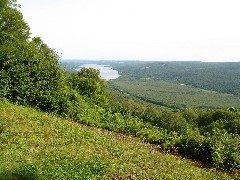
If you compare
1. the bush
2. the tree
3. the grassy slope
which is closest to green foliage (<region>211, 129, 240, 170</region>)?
the bush

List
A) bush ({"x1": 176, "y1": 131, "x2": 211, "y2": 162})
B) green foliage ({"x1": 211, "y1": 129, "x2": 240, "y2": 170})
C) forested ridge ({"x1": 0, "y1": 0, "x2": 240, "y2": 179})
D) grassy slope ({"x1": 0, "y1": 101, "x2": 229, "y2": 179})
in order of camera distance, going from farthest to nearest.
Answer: bush ({"x1": 176, "y1": 131, "x2": 211, "y2": 162}) → green foliage ({"x1": 211, "y1": 129, "x2": 240, "y2": 170}) → forested ridge ({"x1": 0, "y1": 0, "x2": 240, "y2": 179}) → grassy slope ({"x1": 0, "y1": 101, "x2": 229, "y2": 179})

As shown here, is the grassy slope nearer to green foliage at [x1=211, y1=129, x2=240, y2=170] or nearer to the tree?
green foliage at [x1=211, y1=129, x2=240, y2=170]

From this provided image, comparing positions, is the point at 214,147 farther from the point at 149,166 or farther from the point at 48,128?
the point at 48,128

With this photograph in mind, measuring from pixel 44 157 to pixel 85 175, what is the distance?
221cm

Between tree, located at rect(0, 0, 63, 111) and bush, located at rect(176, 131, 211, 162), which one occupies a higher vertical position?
tree, located at rect(0, 0, 63, 111)

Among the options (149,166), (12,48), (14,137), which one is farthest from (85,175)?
(12,48)

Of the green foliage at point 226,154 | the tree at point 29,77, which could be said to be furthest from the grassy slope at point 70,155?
the tree at point 29,77

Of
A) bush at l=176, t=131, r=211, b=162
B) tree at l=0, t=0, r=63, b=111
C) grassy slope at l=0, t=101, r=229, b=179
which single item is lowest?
bush at l=176, t=131, r=211, b=162

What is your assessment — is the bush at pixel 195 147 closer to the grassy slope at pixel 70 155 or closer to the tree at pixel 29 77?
the grassy slope at pixel 70 155

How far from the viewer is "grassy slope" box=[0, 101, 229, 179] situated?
11703mm

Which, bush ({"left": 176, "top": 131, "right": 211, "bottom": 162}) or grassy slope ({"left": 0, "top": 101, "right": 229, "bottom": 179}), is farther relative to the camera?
bush ({"left": 176, "top": 131, "right": 211, "bottom": 162})

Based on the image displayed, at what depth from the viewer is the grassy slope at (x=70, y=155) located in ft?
38.4

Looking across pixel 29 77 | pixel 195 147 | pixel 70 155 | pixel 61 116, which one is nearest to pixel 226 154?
pixel 195 147

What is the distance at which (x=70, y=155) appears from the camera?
44.3 ft
